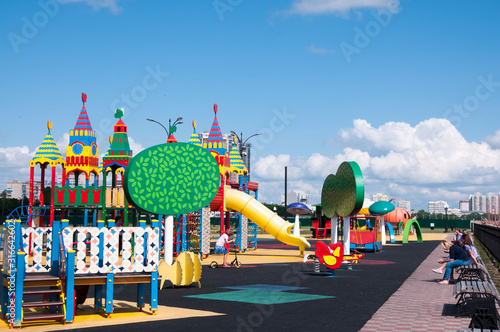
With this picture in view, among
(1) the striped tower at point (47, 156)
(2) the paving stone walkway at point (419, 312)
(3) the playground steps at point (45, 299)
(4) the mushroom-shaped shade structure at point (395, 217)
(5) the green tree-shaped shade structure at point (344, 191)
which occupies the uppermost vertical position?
(1) the striped tower at point (47, 156)

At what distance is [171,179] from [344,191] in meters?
13.3

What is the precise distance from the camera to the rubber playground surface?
10.5 meters

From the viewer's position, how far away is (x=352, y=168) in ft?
92.5

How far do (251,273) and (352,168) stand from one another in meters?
9.63

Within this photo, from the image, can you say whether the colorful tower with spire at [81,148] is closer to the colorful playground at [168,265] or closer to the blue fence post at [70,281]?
the colorful playground at [168,265]

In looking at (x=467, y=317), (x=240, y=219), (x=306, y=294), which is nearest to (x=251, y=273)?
(x=306, y=294)

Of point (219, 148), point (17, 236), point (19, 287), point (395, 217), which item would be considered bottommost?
point (19, 287)

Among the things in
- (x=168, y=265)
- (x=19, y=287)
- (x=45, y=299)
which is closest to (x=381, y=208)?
(x=168, y=265)

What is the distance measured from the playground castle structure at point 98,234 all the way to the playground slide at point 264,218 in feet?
0.17

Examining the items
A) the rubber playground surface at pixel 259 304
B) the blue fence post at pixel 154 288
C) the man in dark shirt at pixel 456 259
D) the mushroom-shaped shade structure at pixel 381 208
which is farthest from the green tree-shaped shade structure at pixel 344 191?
the blue fence post at pixel 154 288

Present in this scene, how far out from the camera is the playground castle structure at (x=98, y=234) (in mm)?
11117

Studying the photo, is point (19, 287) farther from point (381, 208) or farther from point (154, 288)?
point (381, 208)

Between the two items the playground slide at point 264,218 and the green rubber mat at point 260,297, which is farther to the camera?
the playground slide at point 264,218

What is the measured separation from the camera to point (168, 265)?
53.4ft
